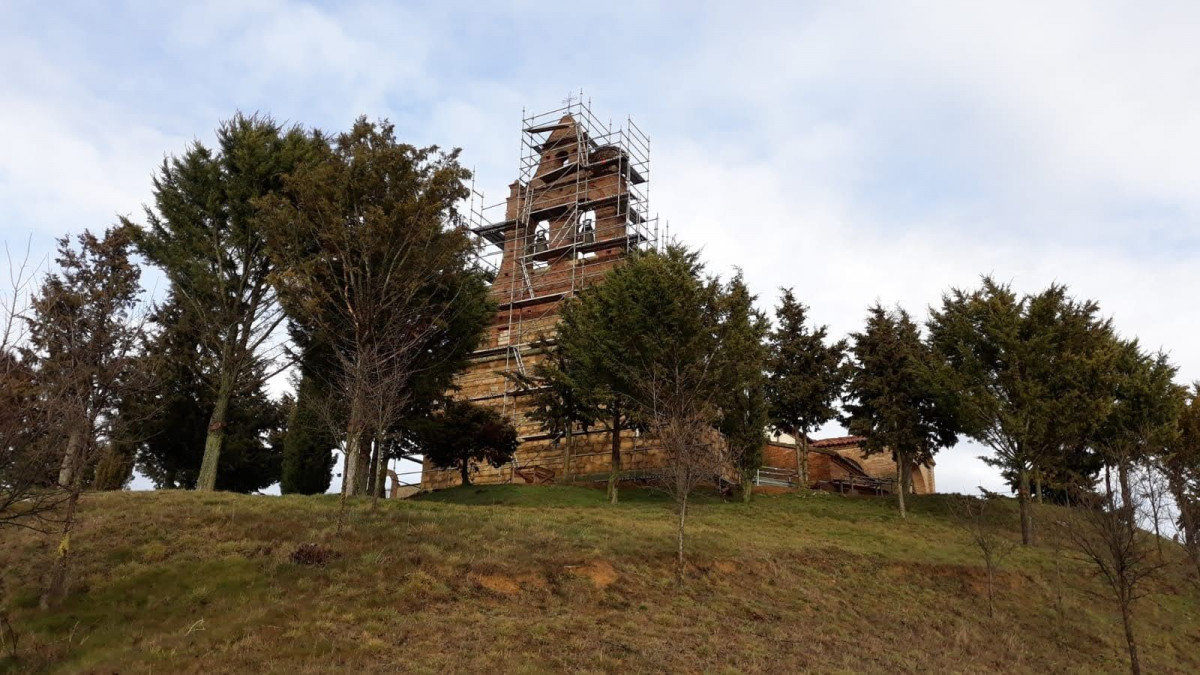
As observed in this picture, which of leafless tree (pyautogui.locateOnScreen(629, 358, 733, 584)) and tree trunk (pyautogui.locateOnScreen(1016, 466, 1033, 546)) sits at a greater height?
leafless tree (pyautogui.locateOnScreen(629, 358, 733, 584))

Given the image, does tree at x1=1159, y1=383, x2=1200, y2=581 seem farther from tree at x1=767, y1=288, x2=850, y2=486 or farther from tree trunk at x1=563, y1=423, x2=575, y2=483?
tree trunk at x1=563, y1=423, x2=575, y2=483

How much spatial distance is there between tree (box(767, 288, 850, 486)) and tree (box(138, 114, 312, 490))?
1995 centimetres

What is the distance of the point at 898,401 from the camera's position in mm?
32469

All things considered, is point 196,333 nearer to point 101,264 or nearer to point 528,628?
point 101,264

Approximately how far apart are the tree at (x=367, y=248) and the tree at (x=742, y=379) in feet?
32.8

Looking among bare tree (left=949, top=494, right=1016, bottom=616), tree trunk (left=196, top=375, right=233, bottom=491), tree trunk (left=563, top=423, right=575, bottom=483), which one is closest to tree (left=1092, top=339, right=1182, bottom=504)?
bare tree (left=949, top=494, right=1016, bottom=616)

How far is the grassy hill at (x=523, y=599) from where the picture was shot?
42.8 feet

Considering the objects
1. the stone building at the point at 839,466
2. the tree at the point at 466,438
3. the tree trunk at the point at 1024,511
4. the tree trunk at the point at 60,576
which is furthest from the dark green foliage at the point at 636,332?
the tree trunk at the point at 60,576

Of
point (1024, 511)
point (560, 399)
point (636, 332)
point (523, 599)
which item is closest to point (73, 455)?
point (523, 599)

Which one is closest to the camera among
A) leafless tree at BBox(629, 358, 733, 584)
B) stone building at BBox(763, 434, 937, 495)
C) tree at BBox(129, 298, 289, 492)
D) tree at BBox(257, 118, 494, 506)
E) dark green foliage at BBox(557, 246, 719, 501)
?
leafless tree at BBox(629, 358, 733, 584)

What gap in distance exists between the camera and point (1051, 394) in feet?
97.6

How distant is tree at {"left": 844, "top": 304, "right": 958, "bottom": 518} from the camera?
31.7 meters

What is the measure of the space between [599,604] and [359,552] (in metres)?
5.32

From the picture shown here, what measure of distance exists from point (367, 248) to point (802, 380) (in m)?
19.0
